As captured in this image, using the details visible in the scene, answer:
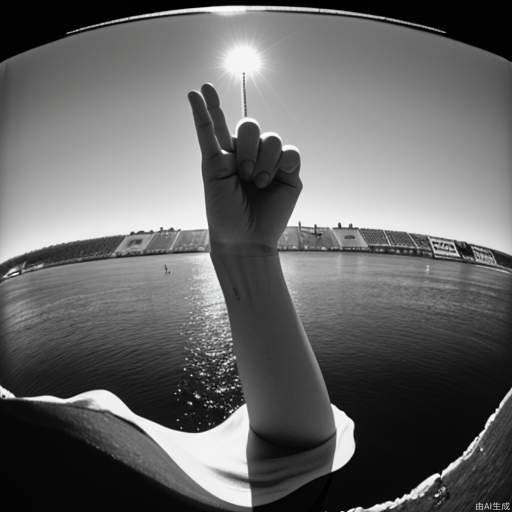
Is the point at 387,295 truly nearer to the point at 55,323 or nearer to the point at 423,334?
the point at 423,334

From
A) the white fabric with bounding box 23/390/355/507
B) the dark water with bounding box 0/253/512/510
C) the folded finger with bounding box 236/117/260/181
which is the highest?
the folded finger with bounding box 236/117/260/181

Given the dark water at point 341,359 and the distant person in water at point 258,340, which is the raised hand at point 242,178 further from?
the dark water at point 341,359

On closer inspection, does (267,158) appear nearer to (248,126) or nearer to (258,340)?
(248,126)

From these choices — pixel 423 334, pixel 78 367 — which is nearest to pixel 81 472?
pixel 78 367

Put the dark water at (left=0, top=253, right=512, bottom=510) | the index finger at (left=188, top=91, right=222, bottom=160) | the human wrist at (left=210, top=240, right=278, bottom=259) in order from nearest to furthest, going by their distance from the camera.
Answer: the index finger at (left=188, top=91, right=222, bottom=160)
the human wrist at (left=210, top=240, right=278, bottom=259)
the dark water at (left=0, top=253, right=512, bottom=510)

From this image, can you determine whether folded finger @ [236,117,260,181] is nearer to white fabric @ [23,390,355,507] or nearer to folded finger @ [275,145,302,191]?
folded finger @ [275,145,302,191]

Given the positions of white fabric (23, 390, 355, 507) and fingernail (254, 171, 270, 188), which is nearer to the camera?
fingernail (254, 171, 270, 188)

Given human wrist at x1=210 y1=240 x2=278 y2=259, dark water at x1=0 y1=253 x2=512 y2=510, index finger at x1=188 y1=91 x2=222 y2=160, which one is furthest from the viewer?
dark water at x1=0 y1=253 x2=512 y2=510

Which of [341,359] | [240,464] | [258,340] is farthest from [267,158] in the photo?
[341,359]

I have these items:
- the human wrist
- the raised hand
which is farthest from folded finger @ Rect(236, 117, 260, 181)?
the human wrist
